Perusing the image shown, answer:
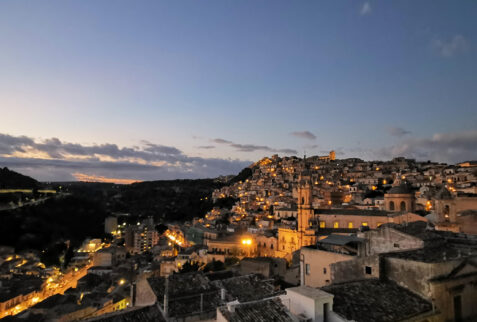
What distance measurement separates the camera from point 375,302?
9.59 m

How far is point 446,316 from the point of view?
32.6ft

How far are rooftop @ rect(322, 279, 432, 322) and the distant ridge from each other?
130 metres

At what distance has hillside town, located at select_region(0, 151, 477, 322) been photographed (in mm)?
9672

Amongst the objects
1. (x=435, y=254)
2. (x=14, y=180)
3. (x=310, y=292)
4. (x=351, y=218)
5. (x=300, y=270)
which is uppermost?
(x=14, y=180)

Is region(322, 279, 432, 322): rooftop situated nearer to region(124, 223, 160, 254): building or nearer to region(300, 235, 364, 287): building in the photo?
region(300, 235, 364, 287): building

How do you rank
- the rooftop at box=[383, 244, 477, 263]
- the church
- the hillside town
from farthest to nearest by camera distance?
the church → the rooftop at box=[383, 244, 477, 263] → the hillside town

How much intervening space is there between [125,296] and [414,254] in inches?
965

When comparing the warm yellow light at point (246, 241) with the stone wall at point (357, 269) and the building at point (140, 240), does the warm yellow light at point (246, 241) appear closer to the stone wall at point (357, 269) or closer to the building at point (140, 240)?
the stone wall at point (357, 269)

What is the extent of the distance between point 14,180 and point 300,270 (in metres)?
130

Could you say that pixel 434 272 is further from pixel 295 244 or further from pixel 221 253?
pixel 221 253

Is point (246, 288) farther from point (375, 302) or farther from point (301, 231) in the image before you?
point (301, 231)

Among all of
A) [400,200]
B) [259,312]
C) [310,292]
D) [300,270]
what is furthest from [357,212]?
[259,312]

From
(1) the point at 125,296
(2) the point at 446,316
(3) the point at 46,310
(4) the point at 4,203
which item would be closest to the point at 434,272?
(2) the point at 446,316

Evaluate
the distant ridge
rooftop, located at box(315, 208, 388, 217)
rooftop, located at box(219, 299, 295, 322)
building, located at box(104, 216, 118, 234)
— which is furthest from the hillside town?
the distant ridge
